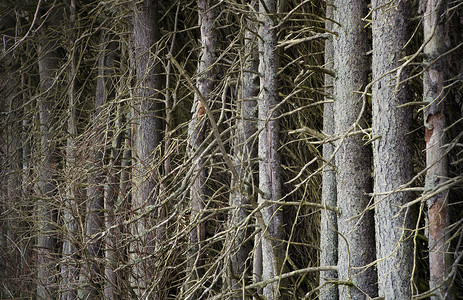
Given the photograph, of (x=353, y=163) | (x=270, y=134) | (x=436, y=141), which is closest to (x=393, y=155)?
(x=436, y=141)

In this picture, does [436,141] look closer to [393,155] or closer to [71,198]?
[393,155]

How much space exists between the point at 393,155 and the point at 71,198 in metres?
4.42

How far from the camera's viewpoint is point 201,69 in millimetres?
7562

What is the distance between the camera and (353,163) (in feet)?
16.3

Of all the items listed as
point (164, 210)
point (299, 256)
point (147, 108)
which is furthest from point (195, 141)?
point (299, 256)

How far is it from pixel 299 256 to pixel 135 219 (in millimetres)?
2364

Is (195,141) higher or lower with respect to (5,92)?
lower

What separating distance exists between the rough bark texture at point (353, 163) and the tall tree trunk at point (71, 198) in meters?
3.55

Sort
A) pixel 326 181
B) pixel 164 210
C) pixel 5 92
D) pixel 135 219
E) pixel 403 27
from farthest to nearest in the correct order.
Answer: pixel 5 92
pixel 164 210
pixel 135 219
pixel 326 181
pixel 403 27

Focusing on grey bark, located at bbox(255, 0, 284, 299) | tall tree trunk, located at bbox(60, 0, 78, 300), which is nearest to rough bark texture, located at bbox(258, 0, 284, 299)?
grey bark, located at bbox(255, 0, 284, 299)

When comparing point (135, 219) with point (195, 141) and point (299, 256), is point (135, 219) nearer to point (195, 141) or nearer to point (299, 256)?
point (195, 141)

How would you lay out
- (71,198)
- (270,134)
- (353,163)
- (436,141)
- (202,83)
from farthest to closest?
(202,83) → (71,198) → (270,134) → (353,163) → (436,141)

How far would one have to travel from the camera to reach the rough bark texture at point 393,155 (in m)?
4.37

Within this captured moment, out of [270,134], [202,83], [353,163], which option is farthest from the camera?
[202,83]
